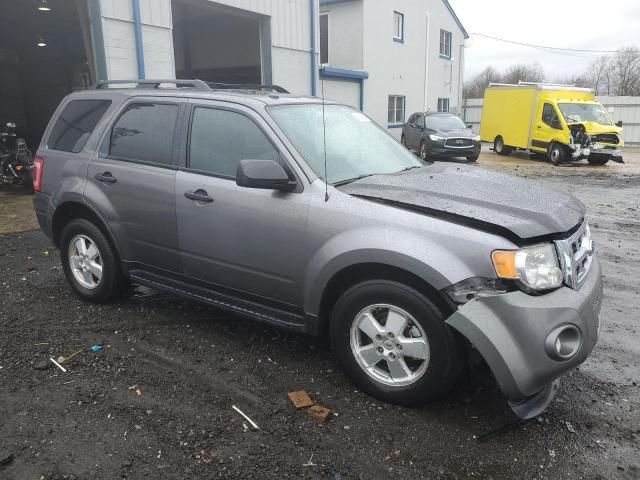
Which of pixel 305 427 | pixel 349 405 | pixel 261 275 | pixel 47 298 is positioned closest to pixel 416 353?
pixel 349 405

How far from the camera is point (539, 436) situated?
2.94 m

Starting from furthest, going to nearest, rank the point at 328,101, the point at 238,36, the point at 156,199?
the point at 238,36 → the point at 328,101 → the point at 156,199

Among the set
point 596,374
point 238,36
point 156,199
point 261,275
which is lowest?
point 596,374

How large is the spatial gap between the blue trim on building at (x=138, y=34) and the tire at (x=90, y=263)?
19.0ft

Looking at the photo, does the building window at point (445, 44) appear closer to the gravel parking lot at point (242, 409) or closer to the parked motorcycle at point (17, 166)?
the parked motorcycle at point (17, 166)

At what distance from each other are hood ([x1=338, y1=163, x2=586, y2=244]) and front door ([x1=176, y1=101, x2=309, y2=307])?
0.51 m

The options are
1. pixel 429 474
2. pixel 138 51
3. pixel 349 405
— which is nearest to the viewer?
pixel 429 474

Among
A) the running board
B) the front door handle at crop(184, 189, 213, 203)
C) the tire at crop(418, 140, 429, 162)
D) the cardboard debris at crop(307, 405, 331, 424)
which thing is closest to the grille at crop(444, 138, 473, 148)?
the tire at crop(418, 140, 429, 162)

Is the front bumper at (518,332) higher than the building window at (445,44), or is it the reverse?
the building window at (445,44)

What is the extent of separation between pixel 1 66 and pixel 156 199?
1856cm

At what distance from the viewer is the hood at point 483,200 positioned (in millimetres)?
2854

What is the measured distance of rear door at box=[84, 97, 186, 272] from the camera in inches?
160

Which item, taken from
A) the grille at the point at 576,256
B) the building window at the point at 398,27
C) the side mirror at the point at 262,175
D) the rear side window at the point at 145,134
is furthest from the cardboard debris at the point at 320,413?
the building window at the point at 398,27

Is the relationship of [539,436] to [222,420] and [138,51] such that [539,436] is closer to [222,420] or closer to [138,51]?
[222,420]
